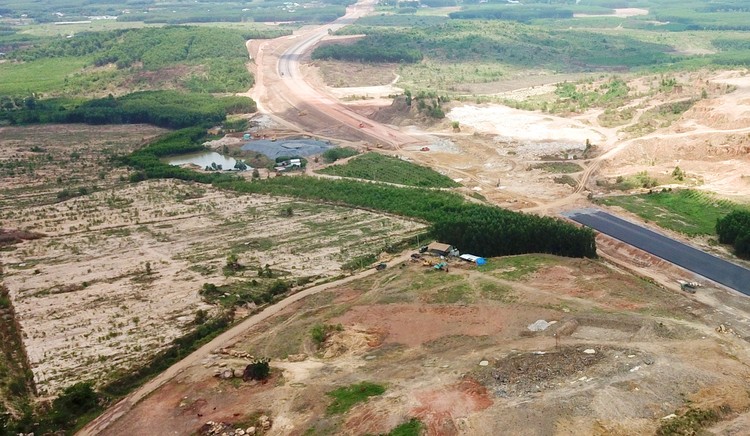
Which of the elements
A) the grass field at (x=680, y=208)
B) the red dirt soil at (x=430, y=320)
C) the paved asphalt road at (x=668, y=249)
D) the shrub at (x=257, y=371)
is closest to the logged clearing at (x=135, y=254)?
the shrub at (x=257, y=371)

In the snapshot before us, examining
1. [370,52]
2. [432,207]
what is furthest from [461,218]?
[370,52]

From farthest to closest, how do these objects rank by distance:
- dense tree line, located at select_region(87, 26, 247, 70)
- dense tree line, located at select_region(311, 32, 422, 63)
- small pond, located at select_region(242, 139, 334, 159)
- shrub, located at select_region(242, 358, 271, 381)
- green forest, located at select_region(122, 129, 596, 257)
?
dense tree line, located at select_region(311, 32, 422, 63) < dense tree line, located at select_region(87, 26, 247, 70) < small pond, located at select_region(242, 139, 334, 159) < green forest, located at select_region(122, 129, 596, 257) < shrub, located at select_region(242, 358, 271, 381)

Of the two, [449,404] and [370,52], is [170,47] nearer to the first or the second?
[370,52]

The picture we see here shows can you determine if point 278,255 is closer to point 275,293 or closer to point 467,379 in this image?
point 275,293

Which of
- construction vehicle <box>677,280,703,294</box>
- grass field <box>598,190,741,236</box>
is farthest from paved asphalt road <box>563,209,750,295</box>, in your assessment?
grass field <box>598,190,741,236</box>

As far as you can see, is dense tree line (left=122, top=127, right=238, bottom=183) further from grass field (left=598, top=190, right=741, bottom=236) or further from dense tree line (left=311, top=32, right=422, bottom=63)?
dense tree line (left=311, top=32, right=422, bottom=63)

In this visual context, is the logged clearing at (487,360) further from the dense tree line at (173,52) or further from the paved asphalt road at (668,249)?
the dense tree line at (173,52)
